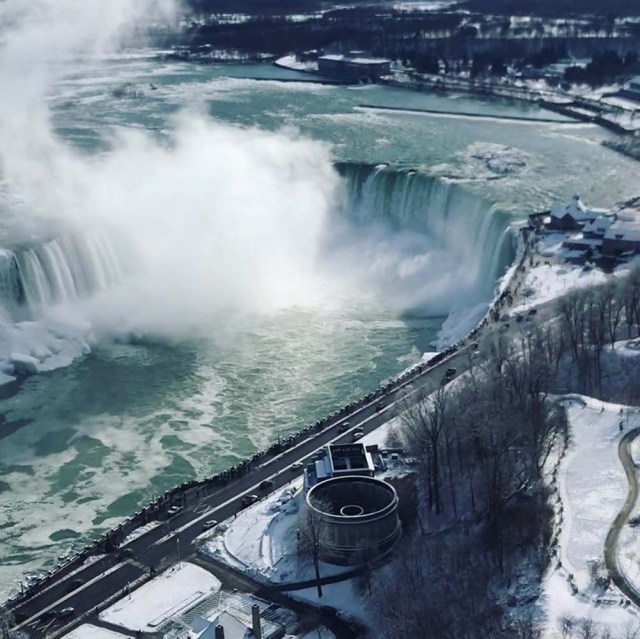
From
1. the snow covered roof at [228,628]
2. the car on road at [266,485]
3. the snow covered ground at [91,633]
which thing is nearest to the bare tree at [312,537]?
the snow covered roof at [228,628]

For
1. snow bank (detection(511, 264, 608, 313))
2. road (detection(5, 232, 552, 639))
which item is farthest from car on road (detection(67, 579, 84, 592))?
snow bank (detection(511, 264, 608, 313))

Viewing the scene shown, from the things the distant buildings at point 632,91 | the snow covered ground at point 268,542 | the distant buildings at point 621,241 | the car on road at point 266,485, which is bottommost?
the car on road at point 266,485

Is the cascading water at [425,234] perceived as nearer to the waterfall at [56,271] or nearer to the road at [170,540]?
the waterfall at [56,271]

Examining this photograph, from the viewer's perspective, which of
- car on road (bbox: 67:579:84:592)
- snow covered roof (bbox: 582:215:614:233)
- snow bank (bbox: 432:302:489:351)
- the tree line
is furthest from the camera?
snow covered roof (bbox: 582:215:614:233)

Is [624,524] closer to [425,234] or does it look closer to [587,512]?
[587,512]

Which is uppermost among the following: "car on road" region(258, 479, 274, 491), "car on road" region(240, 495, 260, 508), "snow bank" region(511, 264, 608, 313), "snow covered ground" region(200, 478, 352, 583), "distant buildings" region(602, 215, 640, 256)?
"distant buildings" region(602, 215, 640, 256)

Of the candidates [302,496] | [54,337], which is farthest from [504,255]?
[302,496]

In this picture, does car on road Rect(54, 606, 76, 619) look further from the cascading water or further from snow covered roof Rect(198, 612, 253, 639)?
the cascading water

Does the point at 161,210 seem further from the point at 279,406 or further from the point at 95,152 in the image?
the point at 279,406
